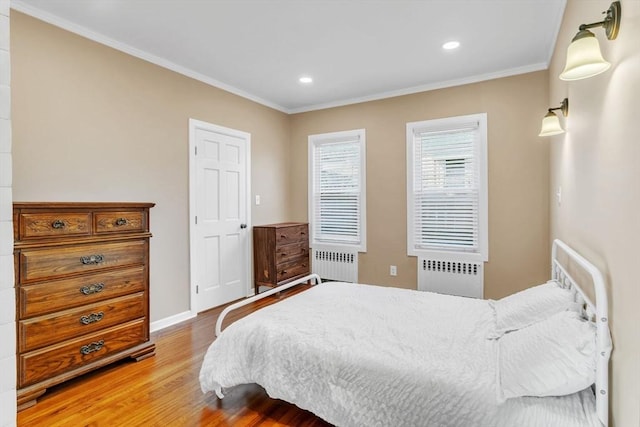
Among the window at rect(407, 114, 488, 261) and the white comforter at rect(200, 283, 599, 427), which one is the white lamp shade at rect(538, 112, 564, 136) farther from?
A: the window at rect(407, 114, 488, 261)

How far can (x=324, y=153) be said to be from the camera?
5.04m

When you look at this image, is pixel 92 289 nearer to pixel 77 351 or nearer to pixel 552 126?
pixel 77 351

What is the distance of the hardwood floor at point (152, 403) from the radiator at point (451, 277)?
2.60m

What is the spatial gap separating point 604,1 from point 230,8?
226 centimetres

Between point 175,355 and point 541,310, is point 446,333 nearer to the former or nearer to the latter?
point 541,310

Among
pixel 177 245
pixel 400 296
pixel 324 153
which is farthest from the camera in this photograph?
pixel 324 153

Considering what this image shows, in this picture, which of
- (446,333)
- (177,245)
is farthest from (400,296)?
(177,245)

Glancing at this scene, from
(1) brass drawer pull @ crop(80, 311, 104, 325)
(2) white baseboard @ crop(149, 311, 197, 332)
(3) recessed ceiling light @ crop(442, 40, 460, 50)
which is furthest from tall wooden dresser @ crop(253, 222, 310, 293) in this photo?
(3) recessed ceiling light @ crop(442, 40, 460, 50)

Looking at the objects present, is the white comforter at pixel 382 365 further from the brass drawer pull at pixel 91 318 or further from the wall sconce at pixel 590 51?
the wall sconce at pixel 590 51

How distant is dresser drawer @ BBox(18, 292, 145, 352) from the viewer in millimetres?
2080

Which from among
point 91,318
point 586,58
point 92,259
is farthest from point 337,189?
point 586,58

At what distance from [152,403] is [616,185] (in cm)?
268

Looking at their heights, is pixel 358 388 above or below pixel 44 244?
below

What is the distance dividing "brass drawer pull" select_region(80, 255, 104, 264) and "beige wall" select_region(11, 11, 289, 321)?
0.63 meters
